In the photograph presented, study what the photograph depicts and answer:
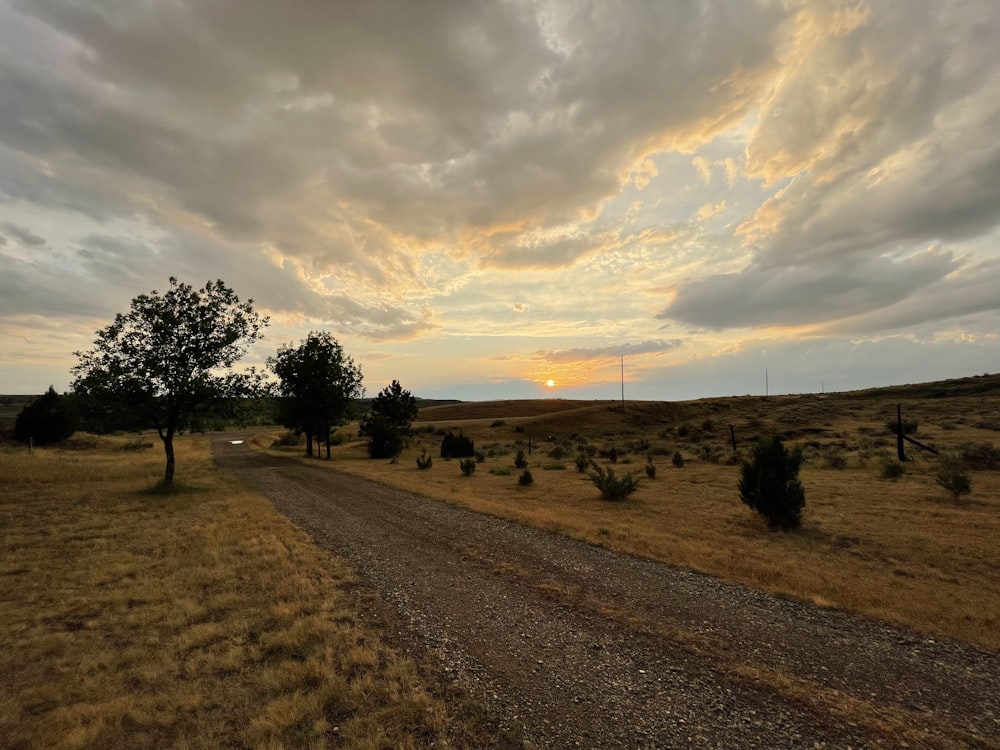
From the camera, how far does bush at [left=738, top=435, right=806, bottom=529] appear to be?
12.8 metres

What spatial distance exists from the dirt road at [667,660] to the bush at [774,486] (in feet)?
18.3

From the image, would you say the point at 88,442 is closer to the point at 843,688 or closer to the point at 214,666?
the point at 214,666

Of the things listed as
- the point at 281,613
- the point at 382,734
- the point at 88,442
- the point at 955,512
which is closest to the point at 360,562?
the point at 281,613

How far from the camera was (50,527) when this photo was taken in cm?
1316

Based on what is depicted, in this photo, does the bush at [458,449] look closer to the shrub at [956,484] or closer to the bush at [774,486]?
the bush at [774,486]

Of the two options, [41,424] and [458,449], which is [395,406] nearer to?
[458,449]

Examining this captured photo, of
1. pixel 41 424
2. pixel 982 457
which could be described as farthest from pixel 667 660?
pixel 41 424

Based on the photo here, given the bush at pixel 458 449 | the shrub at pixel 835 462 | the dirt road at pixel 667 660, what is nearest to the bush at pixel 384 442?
the bush at pixel 458 449

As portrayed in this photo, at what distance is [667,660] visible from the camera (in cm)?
549

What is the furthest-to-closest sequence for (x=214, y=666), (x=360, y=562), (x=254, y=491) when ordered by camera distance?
(x=254, y=491) → (x=360, y=562) → (x=214, y=666)

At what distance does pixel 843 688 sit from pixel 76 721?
7518mm

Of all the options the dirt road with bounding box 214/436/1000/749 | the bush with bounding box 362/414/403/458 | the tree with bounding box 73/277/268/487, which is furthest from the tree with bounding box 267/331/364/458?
the dirt road with bounding box 214/436/1000/749

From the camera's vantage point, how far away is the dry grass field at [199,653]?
4367 millimetres

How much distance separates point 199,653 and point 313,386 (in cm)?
3583
